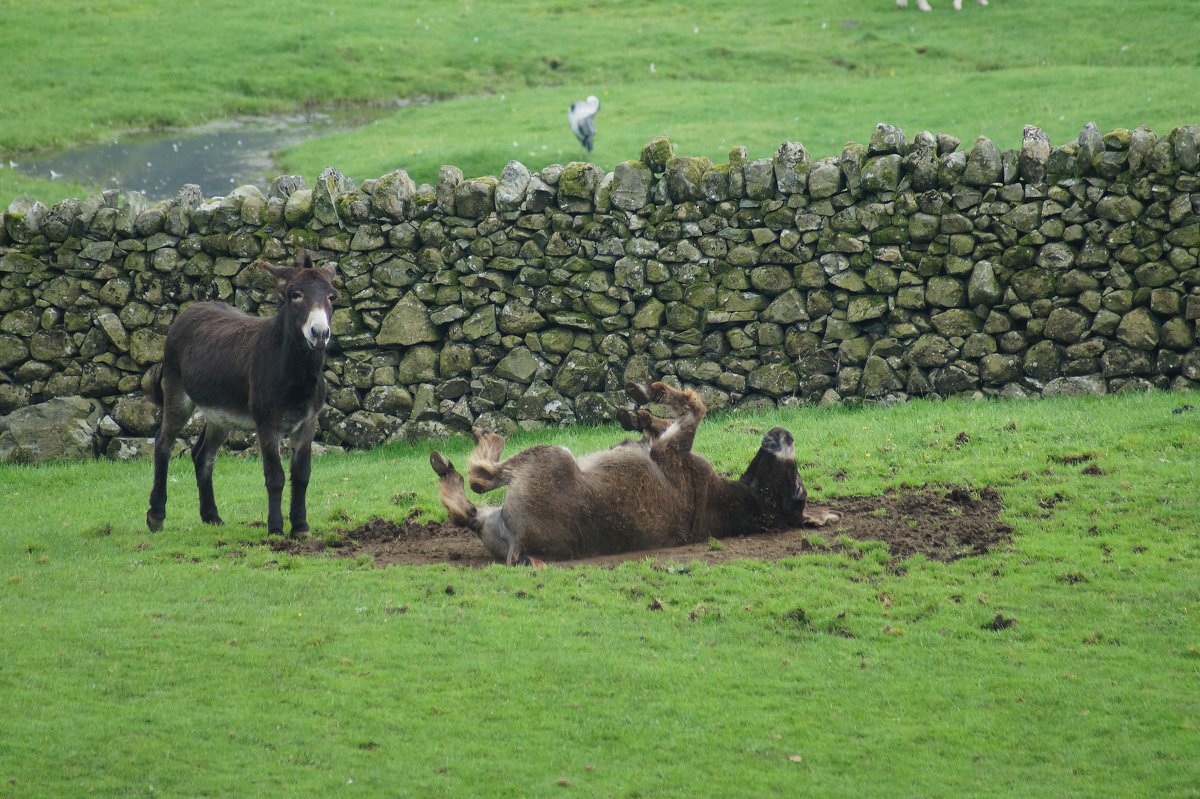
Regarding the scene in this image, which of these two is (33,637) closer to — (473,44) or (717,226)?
(717,226)

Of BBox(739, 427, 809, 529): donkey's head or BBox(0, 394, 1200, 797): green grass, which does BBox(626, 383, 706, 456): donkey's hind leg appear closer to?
BBox(739, 427, 809, 529): donkey's head

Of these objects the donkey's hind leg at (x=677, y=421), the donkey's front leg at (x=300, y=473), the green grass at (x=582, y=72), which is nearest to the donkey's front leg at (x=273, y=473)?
the donkey's front leg at (x=300, y=473)

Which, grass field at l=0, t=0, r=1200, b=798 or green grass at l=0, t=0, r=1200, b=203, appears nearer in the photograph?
grass field at l=0, t=0, r=1200, b=798

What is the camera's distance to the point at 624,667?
7.95m

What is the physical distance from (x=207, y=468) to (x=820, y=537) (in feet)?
18.0

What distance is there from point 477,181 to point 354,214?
1515mm

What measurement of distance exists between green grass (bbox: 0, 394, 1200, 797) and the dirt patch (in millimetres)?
271

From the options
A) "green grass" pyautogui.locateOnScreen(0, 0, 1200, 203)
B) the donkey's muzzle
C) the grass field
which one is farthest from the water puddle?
the donkey's muzzle

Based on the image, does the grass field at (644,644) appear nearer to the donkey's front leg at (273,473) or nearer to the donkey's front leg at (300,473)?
the donkey's front leg at (273,473)

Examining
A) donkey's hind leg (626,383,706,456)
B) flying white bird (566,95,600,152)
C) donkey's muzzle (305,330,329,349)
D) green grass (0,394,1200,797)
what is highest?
flying white bird (566,95,600,152)

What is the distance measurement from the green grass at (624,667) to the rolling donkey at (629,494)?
59cm

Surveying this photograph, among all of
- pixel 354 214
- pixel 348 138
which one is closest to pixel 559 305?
pixel 354 214

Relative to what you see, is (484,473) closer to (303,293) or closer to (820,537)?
(303,293)

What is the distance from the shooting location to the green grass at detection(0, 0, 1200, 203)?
2414 centimetres
